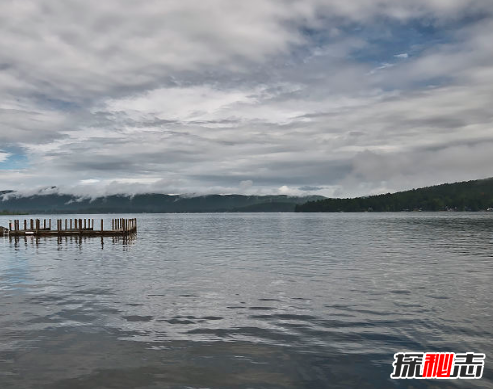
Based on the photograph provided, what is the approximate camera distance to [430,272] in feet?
111

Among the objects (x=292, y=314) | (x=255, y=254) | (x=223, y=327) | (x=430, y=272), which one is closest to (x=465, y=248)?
(x=430, y=272)

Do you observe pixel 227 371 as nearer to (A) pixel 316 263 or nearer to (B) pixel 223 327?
(B) pixel 223 327

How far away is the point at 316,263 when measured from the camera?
40.1m

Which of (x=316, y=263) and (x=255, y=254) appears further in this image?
(x=255, y=254)

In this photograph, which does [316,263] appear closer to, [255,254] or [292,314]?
[255,254]

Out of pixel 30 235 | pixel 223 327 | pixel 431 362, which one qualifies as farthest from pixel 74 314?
pixel 30 235

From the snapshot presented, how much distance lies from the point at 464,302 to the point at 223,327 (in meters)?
13.6

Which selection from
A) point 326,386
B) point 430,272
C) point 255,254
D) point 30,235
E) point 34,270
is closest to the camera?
point 326,386

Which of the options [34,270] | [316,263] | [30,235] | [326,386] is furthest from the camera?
[30,235]

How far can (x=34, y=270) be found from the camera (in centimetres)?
3675

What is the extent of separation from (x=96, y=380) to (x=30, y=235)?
76.8 meters

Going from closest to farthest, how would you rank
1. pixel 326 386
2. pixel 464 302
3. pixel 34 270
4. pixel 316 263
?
pixel 326 386 → pixel 464 302 → pixel 34 270 → pixel 316 263

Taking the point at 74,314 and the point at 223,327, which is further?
the point at 74,314

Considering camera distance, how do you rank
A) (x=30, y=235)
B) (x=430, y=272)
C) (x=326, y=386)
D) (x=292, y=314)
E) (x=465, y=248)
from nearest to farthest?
1. (x=326, y=386)
2. (x=292, y=314)
3. (x=430, y=272)
4. (x=465, y=248)
5. (x=30, y=235)
